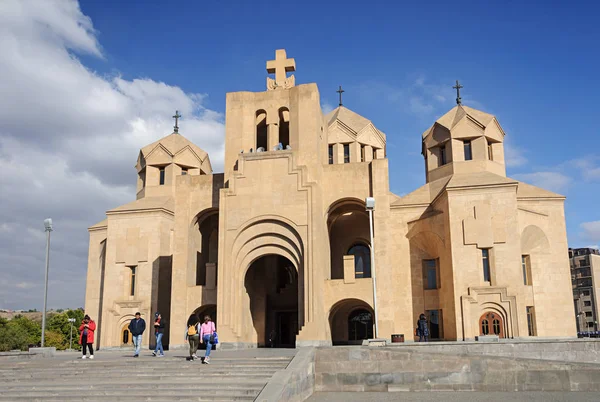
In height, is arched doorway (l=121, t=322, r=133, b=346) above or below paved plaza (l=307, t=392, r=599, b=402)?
above

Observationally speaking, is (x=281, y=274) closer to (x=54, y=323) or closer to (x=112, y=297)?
(x=112, y=297)

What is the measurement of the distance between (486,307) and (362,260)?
29.0ft

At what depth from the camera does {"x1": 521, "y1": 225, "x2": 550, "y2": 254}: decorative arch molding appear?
3020cm

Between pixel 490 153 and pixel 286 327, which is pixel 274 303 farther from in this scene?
pixel 490 153

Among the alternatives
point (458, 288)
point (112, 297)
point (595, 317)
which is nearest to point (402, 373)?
point (458, 288)

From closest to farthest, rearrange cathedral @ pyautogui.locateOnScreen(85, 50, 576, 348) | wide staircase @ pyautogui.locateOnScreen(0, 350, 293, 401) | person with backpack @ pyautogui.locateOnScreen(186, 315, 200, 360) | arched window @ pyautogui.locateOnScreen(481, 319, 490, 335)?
1. wide staircase @ pyautogui.locateOnScreen(0, 350, 293, 401)
2. person with backpack @ pyautogui.locateOnScreen(186, 315, 200, 360)
3. cathedral @ pyautogui.locateOnScreen(85, 50, 576, 348)
4. arched window @ pyautogui.locateOnScreen(481, 319, 490, 335)

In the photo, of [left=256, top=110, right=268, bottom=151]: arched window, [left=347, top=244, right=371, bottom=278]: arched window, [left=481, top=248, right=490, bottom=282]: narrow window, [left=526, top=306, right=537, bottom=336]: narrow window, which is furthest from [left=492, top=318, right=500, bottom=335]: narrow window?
[left=256, top=110, right=268, bottom=151]: arched window

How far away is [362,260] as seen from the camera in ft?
110

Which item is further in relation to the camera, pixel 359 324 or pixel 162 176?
pixel 162 176

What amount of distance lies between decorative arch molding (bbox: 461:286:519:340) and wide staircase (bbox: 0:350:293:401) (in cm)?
1256

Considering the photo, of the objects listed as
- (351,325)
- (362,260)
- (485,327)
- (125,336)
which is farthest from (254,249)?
(485,327)

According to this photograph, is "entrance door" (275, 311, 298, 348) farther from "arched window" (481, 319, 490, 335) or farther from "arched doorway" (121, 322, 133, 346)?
"arched window" (481, 319, 490, 335)

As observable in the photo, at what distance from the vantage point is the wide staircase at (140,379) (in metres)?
13.6

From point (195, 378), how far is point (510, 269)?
55.5 ft
